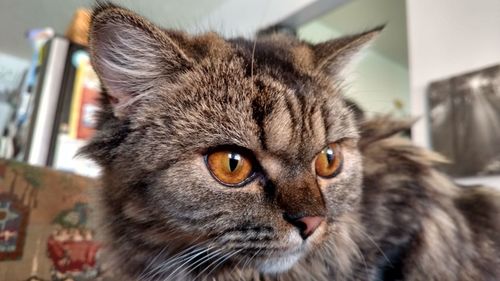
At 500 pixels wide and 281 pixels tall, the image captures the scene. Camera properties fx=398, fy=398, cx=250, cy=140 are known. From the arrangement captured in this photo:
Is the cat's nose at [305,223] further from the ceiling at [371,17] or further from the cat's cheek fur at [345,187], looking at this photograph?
the ceiling at [371,17]

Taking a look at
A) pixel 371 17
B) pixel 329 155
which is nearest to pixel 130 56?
pixel 329 155

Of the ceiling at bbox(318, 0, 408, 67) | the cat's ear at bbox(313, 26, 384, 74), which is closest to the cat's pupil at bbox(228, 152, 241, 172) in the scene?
the cat's ear at bbox(313, 26, 384, 74)

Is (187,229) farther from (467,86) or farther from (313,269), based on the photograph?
(467,86)

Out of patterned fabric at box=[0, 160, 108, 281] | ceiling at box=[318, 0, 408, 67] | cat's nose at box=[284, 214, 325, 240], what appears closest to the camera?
cat's nose at box=[284, 214, 325, 240]

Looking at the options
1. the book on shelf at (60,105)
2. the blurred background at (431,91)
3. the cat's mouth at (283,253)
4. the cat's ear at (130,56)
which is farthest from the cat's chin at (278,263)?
the book on shelf at (60,105)

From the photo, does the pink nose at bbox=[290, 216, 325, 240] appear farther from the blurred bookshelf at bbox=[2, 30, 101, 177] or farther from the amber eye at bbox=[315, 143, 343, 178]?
the blurred bookshelf at bbox=[2, 30, 101, 177]

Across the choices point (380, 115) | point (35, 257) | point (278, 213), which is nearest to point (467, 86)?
point (380, 115)
